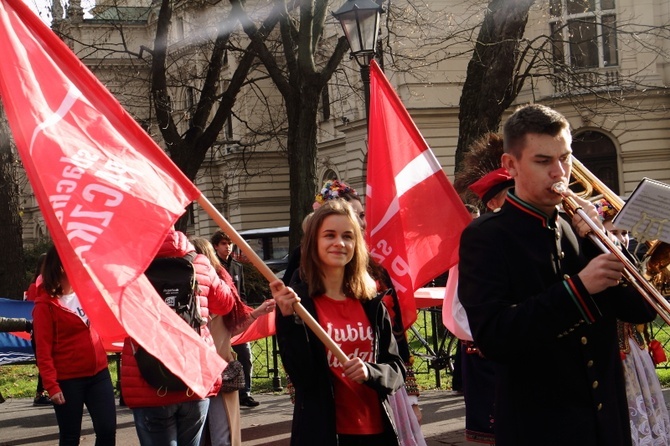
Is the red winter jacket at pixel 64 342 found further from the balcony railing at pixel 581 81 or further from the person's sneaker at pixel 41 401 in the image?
the balcony railing at pixel 581 81

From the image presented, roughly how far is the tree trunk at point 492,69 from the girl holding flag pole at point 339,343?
882 cm

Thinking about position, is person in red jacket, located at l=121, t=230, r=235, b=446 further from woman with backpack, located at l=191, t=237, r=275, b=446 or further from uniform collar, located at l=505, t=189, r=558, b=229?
uniform collar, located at l=505, t=189, r=558, b=229

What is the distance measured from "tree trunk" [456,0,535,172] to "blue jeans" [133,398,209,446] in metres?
8.57

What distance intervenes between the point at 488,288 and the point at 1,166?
1639 cm

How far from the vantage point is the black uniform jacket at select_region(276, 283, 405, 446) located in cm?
498

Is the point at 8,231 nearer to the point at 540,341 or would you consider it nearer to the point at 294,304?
the point at 294,304

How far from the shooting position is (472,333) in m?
3.79

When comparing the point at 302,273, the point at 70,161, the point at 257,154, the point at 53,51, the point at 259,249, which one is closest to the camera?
the point at 70,161

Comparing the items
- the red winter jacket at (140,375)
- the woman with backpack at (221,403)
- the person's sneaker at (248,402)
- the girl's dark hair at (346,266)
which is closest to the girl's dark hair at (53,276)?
the woman with backpack at (221,403)

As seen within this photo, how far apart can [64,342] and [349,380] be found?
2.78 metres

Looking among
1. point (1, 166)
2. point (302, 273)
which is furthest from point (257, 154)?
point (302, 273)

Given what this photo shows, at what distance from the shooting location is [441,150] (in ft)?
118

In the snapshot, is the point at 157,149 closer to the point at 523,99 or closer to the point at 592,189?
the point at 592,189

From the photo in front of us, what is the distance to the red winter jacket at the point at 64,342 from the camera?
23.7ft
